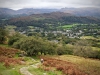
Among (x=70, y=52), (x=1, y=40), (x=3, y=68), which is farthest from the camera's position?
(x=70, y=52)

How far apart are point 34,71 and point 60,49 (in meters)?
52.2

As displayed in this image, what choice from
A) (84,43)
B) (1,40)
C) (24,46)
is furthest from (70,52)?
(24,46)

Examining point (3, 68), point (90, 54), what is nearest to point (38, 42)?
point (3, 68)

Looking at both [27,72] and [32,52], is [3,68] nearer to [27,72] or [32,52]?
[27,72]

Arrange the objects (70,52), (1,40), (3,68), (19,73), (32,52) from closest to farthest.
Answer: (19,73) < (3,68) < (32,52) < (1,40) < (70,52)

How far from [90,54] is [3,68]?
55.0m

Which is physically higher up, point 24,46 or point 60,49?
point 24,46

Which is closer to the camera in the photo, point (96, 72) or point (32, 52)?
point (96, 72)

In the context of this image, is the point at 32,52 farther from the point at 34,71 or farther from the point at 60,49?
the point at 60,49

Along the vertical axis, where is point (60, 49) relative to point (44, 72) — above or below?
below

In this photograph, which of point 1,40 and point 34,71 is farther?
point 1,40

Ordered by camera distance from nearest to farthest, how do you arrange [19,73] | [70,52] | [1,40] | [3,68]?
1. [19,73]
2. [3,68]
3. [1,40]
4. [70,52]

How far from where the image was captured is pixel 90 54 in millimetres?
74688

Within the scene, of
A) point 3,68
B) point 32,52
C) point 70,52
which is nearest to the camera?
point 3,68
